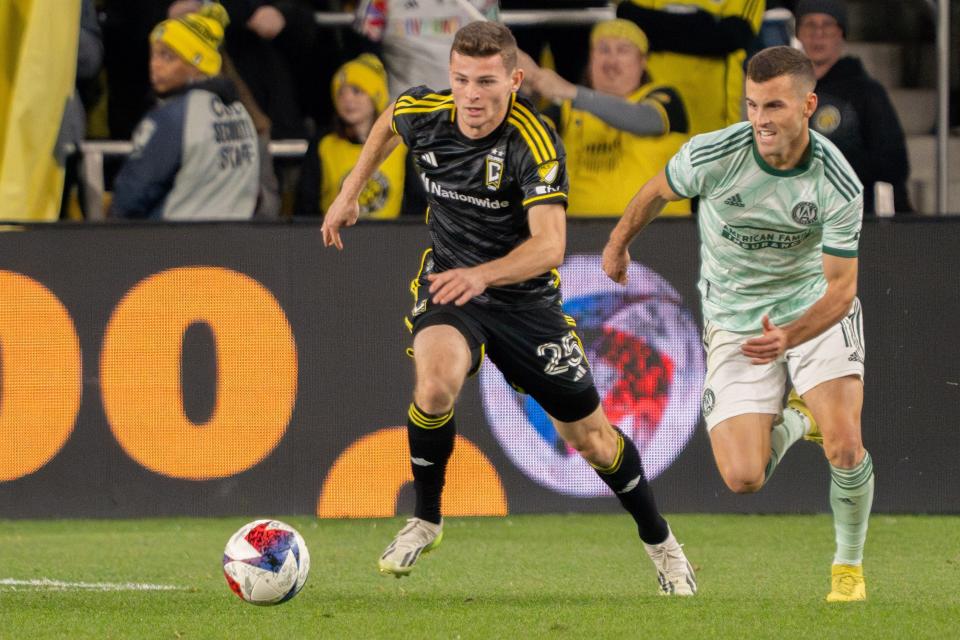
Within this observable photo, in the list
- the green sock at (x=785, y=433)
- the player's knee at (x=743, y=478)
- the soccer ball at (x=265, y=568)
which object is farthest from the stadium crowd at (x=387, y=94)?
the soccer ball at (x=265, y=568)

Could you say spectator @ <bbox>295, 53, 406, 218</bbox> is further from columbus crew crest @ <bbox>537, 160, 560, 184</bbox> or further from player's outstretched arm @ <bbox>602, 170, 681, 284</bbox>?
columbus crew crest @ <bbox>537, 160, 560, 184</bbox>

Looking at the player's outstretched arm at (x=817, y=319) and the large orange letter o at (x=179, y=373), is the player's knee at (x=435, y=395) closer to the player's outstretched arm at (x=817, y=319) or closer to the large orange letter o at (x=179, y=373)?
the player's outstretched arm at (x=817, y=319)

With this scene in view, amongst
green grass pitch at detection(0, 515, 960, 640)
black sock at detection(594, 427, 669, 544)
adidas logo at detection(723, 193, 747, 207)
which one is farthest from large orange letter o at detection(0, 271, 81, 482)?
adidas logo at detection(723, 193, 747, 207)

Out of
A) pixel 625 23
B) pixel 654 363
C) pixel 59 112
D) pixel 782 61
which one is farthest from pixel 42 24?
pixel 782 61

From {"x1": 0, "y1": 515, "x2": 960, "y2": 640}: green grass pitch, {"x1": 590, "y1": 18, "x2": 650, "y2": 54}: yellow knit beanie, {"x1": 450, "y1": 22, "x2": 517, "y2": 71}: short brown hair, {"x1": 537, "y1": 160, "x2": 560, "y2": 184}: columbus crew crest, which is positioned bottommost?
{"x1": 0, "y1": 515, "x2": 960, "y2": 640}: green grass pitch

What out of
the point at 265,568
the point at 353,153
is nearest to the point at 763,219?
the point at 265,568

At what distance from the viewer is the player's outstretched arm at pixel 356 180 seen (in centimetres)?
688

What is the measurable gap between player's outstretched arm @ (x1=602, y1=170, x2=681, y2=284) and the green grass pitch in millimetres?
1353

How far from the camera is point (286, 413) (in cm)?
923

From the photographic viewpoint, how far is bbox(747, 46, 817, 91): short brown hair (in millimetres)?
6477

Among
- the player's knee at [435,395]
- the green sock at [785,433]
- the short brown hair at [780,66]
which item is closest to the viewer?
the short brown hair at [780,66]

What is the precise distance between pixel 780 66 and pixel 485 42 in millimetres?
1137

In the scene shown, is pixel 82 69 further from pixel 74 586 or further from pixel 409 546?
pixel 409 546

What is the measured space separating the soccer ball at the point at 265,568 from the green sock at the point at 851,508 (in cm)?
219
